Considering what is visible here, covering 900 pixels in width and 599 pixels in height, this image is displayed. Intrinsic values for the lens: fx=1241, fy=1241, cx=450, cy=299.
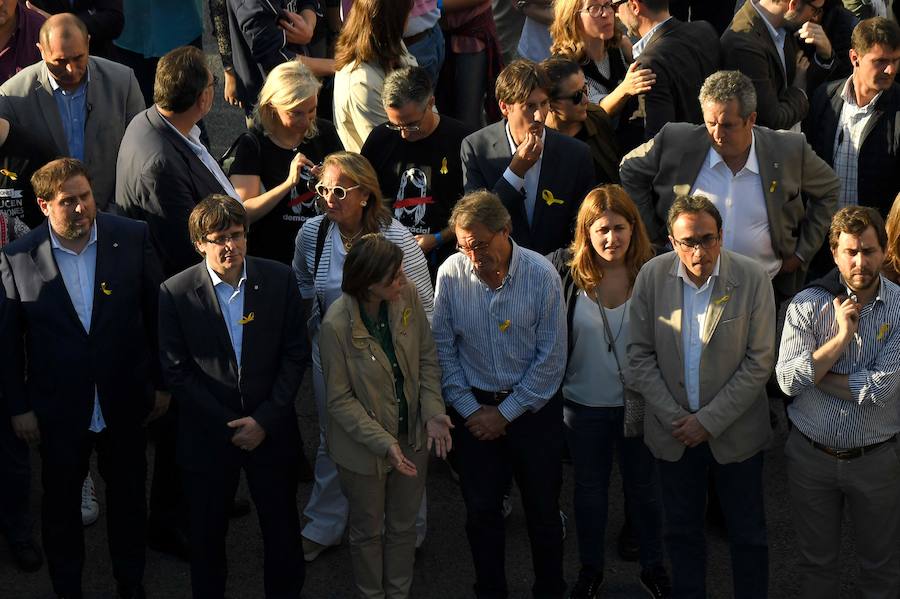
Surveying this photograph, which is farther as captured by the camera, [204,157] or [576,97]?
[576,97]

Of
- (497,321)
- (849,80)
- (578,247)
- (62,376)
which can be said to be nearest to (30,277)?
(62,376)

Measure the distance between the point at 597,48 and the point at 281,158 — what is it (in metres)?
2.07

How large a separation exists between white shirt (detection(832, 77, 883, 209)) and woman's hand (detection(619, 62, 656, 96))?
3.77ft

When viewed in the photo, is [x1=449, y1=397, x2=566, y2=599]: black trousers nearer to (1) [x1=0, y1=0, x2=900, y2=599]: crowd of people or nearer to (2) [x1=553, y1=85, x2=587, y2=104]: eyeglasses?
(1) [x1=0, y1=0, x2=900, y2=599]: crowd of people

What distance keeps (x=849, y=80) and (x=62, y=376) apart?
4.60 meters

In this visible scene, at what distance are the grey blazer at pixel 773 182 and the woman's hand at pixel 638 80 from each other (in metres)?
0.49

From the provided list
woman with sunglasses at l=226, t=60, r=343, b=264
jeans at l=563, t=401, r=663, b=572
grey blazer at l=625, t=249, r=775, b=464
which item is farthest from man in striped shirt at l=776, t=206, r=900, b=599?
woman with sunglasses at l=226, t=60, r=343, b=264

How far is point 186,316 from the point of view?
5.67m

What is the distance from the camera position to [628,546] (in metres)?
6.44

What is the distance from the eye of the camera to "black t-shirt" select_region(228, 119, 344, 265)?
6676 mm

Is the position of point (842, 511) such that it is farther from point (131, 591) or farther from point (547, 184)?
point (131, 591)

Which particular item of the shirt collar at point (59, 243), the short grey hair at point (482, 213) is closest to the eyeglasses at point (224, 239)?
the shirt collar at point (59, 243)

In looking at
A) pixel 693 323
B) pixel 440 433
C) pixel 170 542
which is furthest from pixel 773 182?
pixel 170 542

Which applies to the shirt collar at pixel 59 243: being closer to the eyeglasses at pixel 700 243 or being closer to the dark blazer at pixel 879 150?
the eyeglasses at pixel 700 243
